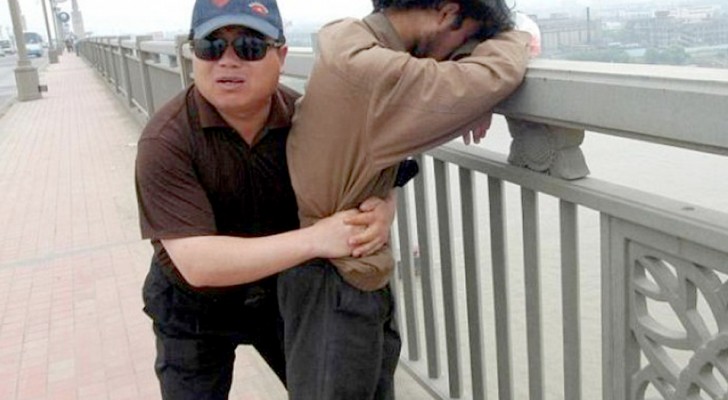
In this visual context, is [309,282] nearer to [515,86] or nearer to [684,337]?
[515,86]

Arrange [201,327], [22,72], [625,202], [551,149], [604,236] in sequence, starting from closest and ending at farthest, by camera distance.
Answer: [625,202] → [604,236] → [551,149] → [201,327] → [22,72]

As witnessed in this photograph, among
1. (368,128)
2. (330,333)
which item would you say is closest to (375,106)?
(368,128)

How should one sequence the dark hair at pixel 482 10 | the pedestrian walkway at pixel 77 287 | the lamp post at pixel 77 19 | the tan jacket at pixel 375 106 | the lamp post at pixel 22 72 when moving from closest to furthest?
1. the tan jacket at pixel 375 106
2. the dark hair at pixel 482 10
3. the pedestrian walkway at pixel 77 287
4. the lamp post at pixel 22 72
5. the lamp post at pixel 77 19

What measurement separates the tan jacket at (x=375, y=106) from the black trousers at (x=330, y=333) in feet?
0.16

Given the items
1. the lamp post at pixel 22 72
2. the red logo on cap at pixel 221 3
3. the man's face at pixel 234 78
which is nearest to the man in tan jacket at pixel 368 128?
the man's face at pixel 234 78

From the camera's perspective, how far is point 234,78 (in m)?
1.84

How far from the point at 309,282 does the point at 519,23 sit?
2.60 feet

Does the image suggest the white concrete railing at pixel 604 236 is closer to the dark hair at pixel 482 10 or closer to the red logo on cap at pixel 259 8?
the dark hair at pixel 482 10

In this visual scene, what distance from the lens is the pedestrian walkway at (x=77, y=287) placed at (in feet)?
11.8

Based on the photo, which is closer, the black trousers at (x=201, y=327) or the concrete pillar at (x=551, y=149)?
the concrete pillar at (x=551, y=149)

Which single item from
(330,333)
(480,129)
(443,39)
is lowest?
(330,333)

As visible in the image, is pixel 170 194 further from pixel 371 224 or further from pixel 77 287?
pixel 77 287

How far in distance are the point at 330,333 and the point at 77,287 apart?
356 centimetres

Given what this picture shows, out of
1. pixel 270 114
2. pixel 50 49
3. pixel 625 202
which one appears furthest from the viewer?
pixel 50 49
